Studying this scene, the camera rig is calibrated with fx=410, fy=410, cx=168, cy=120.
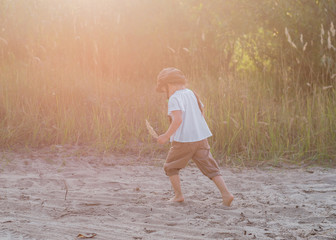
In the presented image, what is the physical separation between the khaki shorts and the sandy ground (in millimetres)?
316

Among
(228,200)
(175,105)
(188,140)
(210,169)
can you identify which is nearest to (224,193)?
(228,200)

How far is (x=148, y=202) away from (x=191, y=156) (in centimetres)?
58

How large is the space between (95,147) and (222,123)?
1877mm

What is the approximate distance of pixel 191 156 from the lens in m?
3.64

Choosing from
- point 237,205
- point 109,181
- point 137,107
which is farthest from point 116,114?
point 237,205

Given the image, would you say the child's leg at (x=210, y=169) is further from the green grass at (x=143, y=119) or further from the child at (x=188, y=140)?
the green grass at (x=143, y=119)

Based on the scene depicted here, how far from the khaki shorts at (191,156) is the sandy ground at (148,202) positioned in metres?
0.32

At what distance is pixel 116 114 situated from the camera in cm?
665

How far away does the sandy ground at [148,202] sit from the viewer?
9.57 feet

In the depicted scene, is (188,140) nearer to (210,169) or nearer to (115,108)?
(210,169)

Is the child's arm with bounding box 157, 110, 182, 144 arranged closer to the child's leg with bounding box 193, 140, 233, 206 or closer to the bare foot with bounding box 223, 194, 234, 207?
the child's leg with bounding box 193, 140, 233, 206

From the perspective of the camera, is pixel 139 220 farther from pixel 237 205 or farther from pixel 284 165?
pixel 284 165

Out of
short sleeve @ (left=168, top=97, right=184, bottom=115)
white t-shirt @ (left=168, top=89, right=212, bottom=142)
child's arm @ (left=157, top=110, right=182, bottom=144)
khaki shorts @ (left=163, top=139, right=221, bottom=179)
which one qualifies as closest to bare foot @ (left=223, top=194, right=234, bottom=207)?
khaki shorts @ (left=163, top=139, right=221, bottom=179)

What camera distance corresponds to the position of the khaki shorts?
3586 mm
